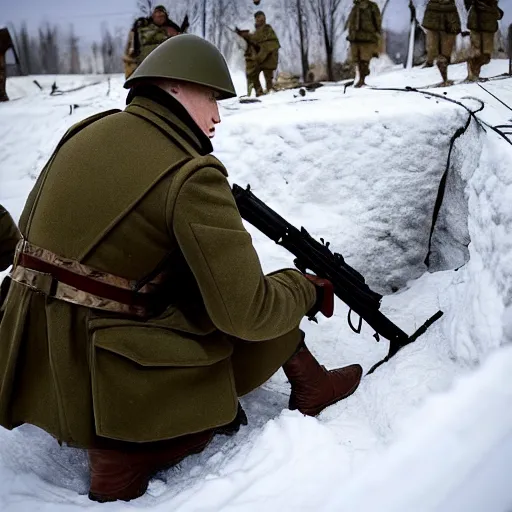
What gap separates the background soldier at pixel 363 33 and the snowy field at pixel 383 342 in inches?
63.2

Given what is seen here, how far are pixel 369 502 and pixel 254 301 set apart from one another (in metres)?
0.50

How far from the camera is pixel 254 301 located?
1.20 m

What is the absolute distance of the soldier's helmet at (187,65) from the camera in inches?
48.9

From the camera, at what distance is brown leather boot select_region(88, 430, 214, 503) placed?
129 centimetres

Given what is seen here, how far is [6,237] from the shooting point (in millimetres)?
1819

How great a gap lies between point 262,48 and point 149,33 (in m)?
1.26

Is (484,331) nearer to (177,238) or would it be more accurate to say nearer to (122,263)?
(177,238)

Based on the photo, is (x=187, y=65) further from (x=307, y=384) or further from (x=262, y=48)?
(x=262, y=48)

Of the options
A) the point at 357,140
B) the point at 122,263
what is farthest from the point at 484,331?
the point at 357,140

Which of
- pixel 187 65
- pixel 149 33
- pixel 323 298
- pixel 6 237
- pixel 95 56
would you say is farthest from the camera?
pixel 95 56

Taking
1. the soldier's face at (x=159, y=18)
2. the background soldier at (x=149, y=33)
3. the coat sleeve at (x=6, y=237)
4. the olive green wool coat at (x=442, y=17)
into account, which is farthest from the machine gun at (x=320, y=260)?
the soldier's face at (x=159, y=18)

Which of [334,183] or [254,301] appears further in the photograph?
[334,183]

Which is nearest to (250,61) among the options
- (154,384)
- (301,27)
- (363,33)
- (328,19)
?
(301,27)

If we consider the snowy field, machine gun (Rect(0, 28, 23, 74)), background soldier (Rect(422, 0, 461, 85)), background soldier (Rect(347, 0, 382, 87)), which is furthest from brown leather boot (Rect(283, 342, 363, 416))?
machine gun (Rect(0, 28, 23, 74))
